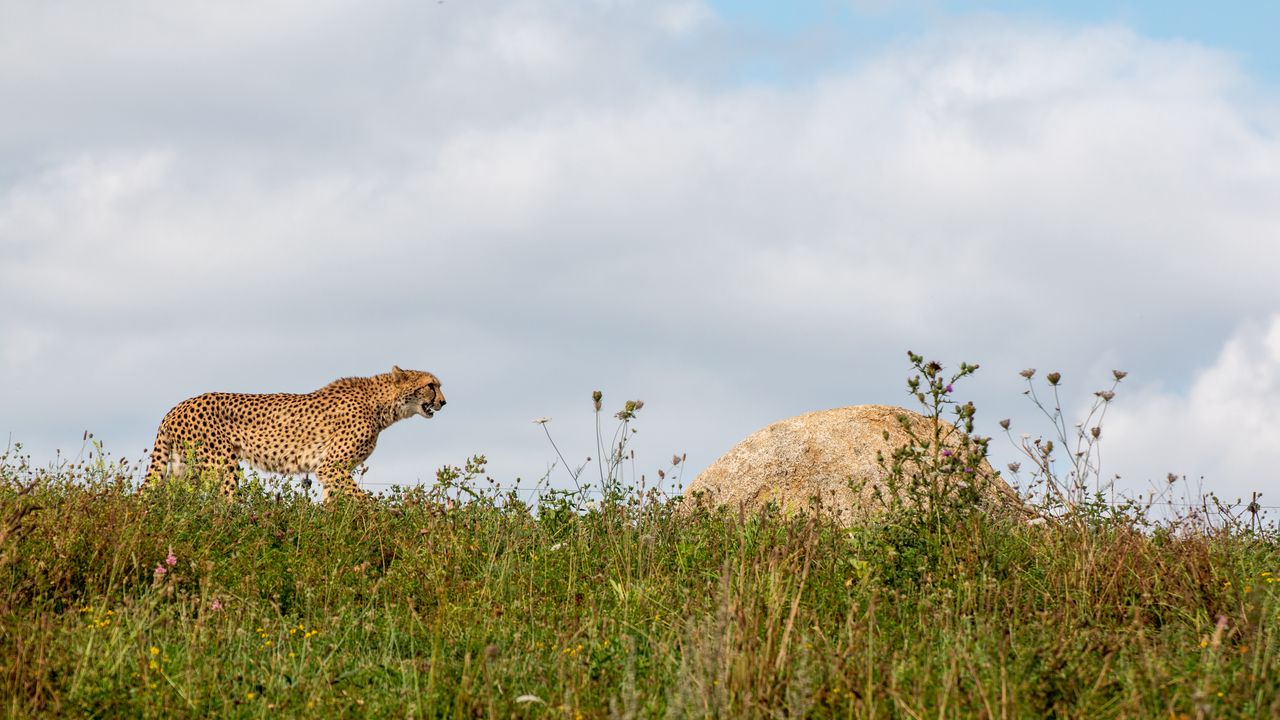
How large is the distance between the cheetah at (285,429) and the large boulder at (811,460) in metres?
4.57

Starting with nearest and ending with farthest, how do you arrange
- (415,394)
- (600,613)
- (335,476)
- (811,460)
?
(600,613) → (811,460) → (335,476) → (415,394)

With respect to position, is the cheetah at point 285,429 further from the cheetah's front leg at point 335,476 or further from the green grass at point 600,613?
the green grass at point 600,613

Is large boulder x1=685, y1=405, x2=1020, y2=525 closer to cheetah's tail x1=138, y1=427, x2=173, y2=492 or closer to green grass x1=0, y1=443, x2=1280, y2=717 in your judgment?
green grass x1=0, y1=443, x2=1280, y2=717

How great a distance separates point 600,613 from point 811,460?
180 inches

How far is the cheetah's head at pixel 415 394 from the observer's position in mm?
13711

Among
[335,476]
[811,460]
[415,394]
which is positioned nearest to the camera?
[811,460]

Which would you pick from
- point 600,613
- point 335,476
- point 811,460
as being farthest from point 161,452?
point 600,613

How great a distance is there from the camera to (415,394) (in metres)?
13.8

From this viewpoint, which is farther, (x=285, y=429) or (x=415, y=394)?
(x=415, y=394)

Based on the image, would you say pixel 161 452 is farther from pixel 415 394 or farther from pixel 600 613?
pixel 600 613

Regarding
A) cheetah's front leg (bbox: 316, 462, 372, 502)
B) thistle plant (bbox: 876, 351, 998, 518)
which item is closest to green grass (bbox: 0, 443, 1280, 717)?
thistle plant (bbox: 876, 351, 998, 518)

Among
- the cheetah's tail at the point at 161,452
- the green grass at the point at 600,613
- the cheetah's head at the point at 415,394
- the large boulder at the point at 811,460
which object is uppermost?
the cheetah's head at the point at 415,394

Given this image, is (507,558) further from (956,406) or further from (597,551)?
(956,406)

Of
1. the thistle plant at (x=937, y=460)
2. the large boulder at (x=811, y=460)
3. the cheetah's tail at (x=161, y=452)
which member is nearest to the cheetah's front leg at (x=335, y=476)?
the cheetah's tail at (x=161, y=452)
